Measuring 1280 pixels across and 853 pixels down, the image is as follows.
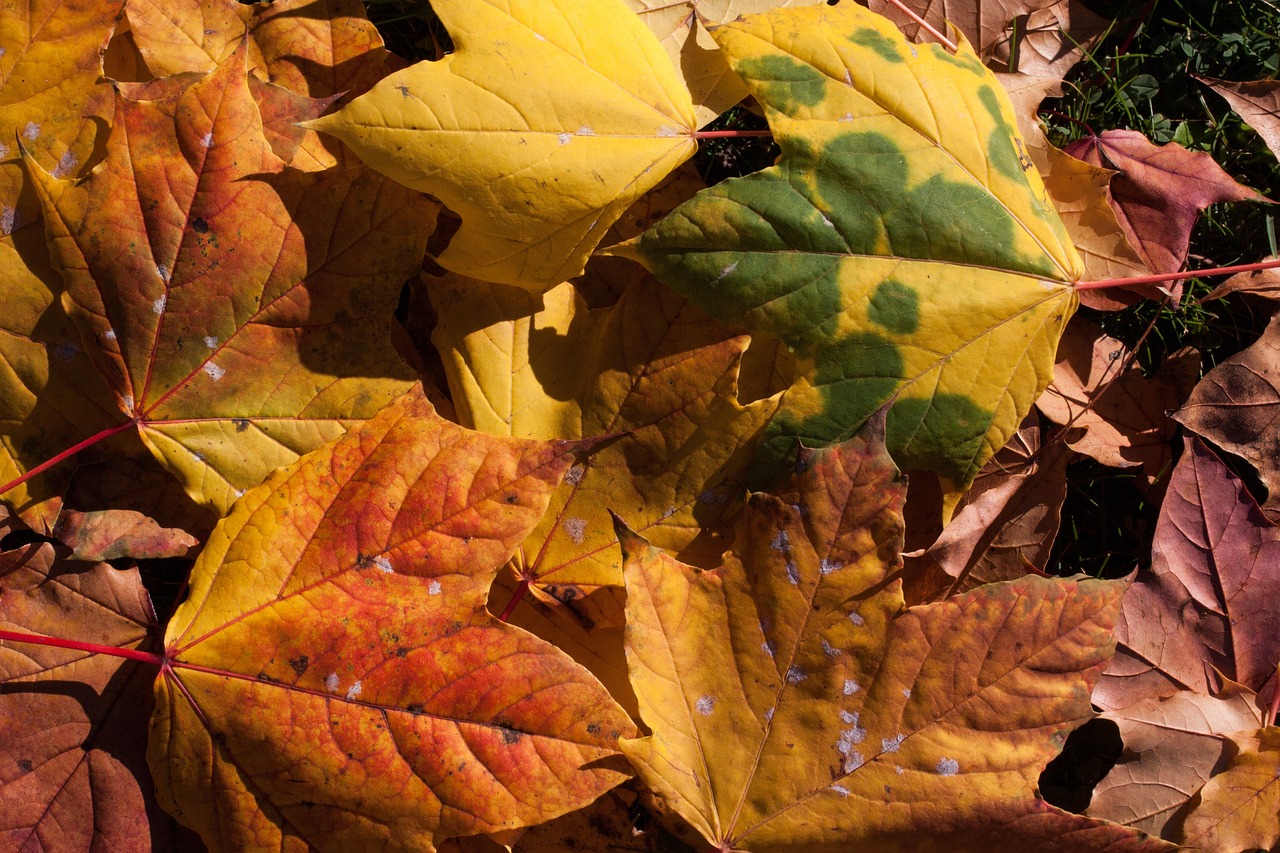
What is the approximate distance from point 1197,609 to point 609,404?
0.92 m

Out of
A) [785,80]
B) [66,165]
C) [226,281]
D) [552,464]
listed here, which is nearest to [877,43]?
[785,80]

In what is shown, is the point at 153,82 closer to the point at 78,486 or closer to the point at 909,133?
the point at 78,486

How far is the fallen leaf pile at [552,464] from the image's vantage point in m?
1.11

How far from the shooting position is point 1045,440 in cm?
149

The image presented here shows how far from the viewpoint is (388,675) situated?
3.64ft

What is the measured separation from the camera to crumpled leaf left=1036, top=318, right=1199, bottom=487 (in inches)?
58.7

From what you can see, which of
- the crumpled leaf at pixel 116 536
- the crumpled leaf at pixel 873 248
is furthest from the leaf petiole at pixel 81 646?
the crumpled leaf at pixel 873 248

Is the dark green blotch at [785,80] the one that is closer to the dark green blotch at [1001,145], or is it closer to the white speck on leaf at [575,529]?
the dark green blotch at [1001,145]

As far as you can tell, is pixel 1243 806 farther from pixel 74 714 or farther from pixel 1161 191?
pixel 74 714

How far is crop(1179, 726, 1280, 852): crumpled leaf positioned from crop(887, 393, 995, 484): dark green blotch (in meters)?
0.57

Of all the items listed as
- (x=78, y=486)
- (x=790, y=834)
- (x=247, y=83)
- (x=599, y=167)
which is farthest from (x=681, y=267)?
(x=78, y=486)

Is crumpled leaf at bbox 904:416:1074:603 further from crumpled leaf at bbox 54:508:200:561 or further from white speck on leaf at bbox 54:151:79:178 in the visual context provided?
white speck on leaf at bbox 54:151:79:178

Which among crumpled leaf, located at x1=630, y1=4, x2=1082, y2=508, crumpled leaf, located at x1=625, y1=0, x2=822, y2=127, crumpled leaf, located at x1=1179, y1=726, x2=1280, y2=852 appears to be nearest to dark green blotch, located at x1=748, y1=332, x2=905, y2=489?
crumpled leaf, located at x1=630, y1=4, x2=1082, y2=508

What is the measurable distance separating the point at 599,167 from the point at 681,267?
0.17 m
